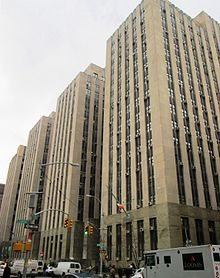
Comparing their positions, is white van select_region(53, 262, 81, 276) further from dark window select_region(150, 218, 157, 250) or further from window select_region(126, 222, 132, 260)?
dark window select_region(150, 218, 157, 250)

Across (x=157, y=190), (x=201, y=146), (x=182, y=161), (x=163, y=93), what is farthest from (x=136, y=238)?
(x=163, y=93)

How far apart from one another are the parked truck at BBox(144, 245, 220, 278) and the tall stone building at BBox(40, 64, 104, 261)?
36262mm

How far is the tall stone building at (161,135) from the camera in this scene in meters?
42.8

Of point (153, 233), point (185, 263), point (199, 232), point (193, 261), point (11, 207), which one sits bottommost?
point (185, 263)

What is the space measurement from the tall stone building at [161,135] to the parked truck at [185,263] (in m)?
16.6

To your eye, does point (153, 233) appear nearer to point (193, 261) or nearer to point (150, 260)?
point (150, 260)

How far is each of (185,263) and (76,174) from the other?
50569 mm

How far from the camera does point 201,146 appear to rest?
50.6 metres

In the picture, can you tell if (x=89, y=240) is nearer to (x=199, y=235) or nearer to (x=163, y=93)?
(x=199, y=235)

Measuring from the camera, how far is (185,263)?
1989 cm

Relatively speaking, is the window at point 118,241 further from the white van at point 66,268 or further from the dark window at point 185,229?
the dark window at point 185,229

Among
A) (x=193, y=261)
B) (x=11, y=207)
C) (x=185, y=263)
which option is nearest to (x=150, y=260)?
(x=185, y=263)

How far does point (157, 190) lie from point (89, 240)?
1098 inches

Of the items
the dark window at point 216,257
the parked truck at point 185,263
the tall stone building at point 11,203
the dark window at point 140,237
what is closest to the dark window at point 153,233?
the dark window at point 140,237
